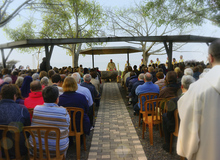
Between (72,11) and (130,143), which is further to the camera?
(72,11)

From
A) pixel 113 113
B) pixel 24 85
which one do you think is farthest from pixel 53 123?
pixel 113 113

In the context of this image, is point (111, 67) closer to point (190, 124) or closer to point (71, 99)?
point (71, 99)

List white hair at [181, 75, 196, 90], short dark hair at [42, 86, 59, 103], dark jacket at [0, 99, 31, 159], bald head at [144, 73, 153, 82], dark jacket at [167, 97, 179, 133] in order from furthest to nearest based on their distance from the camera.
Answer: bald head at [144, 73, 153, 82]
dark jacket at [167, 97, 179, 133]
white hair at [181, 75, 196, 90]
short dark hair at [42, 86, 59, 103]
dark jacket at [0, 99, 31, 159]

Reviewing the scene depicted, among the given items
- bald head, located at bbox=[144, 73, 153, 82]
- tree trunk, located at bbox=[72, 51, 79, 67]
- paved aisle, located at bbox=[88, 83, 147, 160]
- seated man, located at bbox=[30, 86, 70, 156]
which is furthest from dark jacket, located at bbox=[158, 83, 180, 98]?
tree trunk, located at bbox=[72, 51, 79, 67]

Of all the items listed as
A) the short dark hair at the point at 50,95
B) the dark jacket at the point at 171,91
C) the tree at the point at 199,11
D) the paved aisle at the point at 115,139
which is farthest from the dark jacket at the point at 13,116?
the tree at the point at 199,11

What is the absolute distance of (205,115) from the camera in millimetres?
1698

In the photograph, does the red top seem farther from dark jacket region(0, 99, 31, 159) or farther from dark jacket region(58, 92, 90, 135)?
dark jacket region(0, 99, 31, 159)

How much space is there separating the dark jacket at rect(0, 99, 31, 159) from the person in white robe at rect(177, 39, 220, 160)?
198 centimetres

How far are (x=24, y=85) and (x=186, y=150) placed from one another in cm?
502

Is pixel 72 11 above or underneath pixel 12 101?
above

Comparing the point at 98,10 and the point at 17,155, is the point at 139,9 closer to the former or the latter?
the point at 98,10

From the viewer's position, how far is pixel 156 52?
27.1 metres

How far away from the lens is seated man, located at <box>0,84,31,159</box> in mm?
2600

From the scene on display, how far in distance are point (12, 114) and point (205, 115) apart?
2.24 metres
